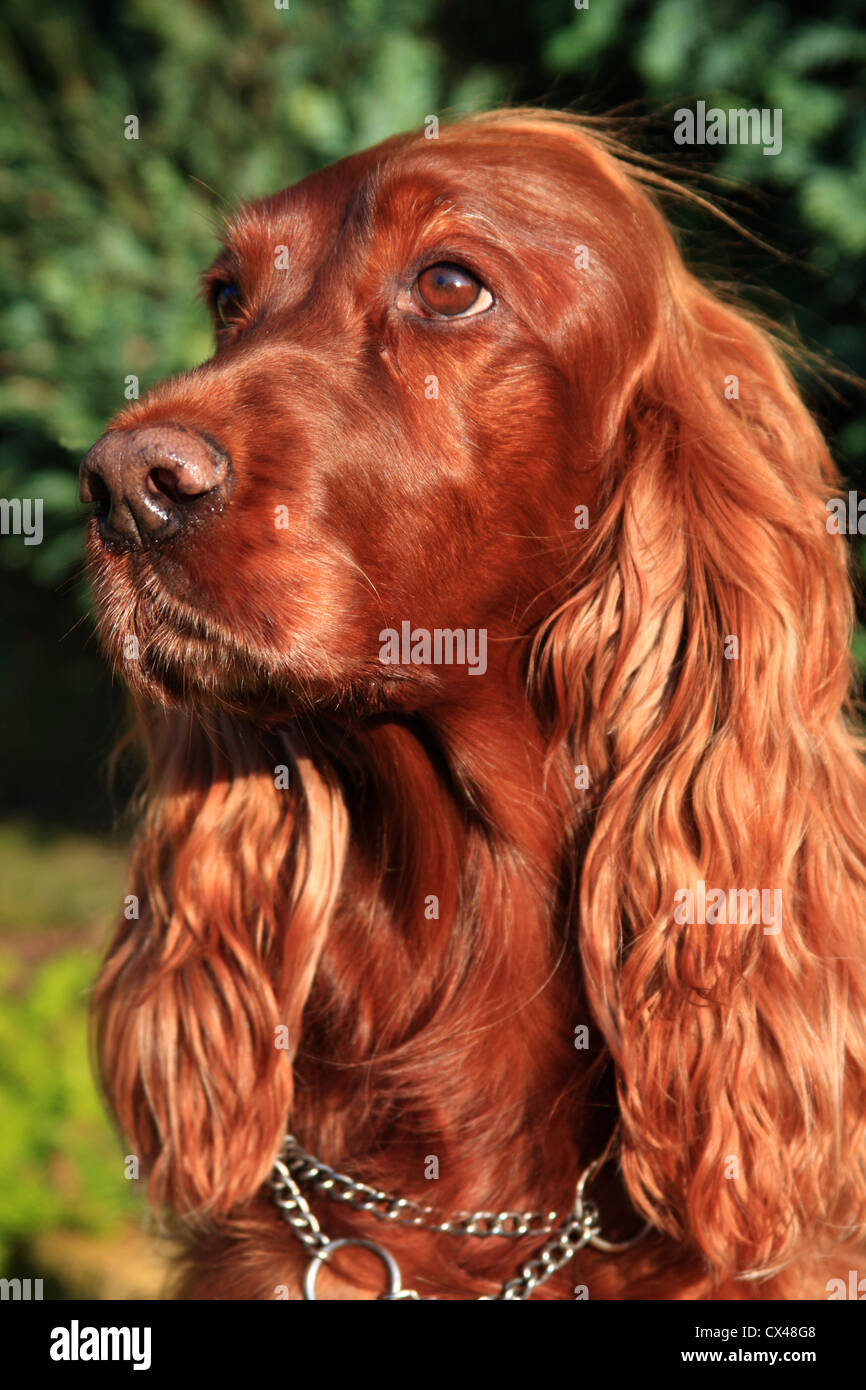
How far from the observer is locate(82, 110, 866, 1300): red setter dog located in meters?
2.14

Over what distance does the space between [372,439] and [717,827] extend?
88cm

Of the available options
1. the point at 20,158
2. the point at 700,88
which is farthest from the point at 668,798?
the point at 20,158

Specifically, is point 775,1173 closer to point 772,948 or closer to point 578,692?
point 772,948

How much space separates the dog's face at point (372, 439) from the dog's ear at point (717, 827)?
159 mm

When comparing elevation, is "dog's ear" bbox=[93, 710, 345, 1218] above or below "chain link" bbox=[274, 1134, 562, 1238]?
above

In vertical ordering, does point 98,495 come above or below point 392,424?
below

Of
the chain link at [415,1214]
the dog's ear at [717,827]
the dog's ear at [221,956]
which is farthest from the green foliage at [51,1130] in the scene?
the dog's ear at [717,827]

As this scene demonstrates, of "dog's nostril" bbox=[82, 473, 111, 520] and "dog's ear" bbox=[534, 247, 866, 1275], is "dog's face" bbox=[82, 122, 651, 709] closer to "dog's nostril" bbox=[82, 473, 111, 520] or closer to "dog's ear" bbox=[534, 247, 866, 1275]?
"dog's nostril" bbox=[82, 473, 111, 520]

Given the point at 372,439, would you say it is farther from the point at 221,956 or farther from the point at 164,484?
the point at 221,956

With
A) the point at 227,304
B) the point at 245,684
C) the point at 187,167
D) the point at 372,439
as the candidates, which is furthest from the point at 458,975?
the point at 187,167

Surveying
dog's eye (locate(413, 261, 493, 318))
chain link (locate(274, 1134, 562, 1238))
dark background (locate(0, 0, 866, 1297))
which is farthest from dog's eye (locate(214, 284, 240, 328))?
chain link (locate(274, 1134, 562, 1238))

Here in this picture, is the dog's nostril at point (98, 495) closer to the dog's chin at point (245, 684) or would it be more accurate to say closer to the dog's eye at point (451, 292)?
the dog's chin at point (245, 684)

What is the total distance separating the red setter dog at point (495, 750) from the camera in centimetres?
214

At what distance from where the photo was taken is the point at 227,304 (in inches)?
106
